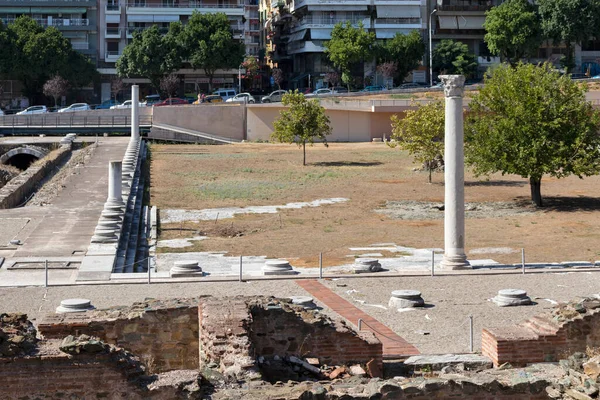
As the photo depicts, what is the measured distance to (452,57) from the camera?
95812 millimetres

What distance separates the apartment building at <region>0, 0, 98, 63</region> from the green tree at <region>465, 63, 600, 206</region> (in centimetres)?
6207

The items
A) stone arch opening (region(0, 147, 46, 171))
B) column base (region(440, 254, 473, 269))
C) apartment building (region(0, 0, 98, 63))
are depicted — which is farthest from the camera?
apartment building (region(0, 0, 98, 63))

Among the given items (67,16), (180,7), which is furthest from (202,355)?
(180,7)

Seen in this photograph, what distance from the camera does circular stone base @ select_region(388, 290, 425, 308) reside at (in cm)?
1911

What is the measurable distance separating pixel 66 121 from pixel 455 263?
187 ft

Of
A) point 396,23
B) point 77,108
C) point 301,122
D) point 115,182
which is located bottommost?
point 115,182

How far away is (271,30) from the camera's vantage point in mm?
114375

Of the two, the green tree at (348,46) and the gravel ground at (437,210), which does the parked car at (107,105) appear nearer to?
the green tree at (348,46)

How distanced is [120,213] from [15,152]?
36297mm

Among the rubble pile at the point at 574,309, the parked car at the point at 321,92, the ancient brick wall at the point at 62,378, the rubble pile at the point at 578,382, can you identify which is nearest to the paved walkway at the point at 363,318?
the rubble pile at the point at 574,309

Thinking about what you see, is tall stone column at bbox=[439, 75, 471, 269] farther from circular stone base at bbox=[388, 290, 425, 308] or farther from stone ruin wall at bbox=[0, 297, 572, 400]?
stone ruin wall at bbox=[0, 297, 572, 400]

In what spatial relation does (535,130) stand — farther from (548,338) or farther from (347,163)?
(548,338)

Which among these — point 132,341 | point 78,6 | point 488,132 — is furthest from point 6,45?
point 132,341

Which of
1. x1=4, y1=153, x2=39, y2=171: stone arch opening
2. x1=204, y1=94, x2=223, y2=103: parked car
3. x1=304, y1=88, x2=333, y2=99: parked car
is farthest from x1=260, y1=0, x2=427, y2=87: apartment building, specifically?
x1=4, y1=153, x2=39, y2=171: stone arch opening
